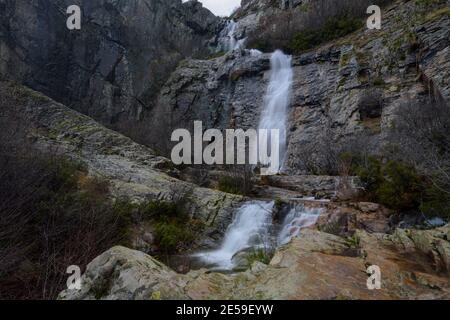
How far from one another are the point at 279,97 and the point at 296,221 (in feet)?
48.1

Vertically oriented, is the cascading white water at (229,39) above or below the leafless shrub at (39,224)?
above

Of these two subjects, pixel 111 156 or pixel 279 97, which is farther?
pixel 279 97

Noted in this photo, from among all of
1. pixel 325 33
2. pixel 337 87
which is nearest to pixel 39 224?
pixel 337 87

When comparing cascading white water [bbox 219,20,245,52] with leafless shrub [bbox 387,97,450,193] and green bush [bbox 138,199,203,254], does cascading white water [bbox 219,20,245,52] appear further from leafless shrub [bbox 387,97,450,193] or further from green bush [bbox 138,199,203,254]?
green bush [bbox 138,199,203,254]

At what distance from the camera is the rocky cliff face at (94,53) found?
23891 mm

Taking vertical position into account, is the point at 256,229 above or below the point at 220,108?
below

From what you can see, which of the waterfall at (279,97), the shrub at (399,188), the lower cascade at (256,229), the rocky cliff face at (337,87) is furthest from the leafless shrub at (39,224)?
the waterfall at (279,97)

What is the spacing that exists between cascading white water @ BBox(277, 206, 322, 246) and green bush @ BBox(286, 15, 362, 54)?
18210 millimetres

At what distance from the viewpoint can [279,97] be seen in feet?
73.5

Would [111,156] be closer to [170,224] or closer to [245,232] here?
[170,224]

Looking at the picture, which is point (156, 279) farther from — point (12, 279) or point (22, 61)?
point (22, 61)

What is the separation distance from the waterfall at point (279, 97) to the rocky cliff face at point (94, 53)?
38.3ft

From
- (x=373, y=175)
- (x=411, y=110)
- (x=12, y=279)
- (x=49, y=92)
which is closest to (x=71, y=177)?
(x=12, y=279)

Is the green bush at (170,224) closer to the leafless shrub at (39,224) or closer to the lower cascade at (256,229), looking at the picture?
the lower cascade at (256,229)
